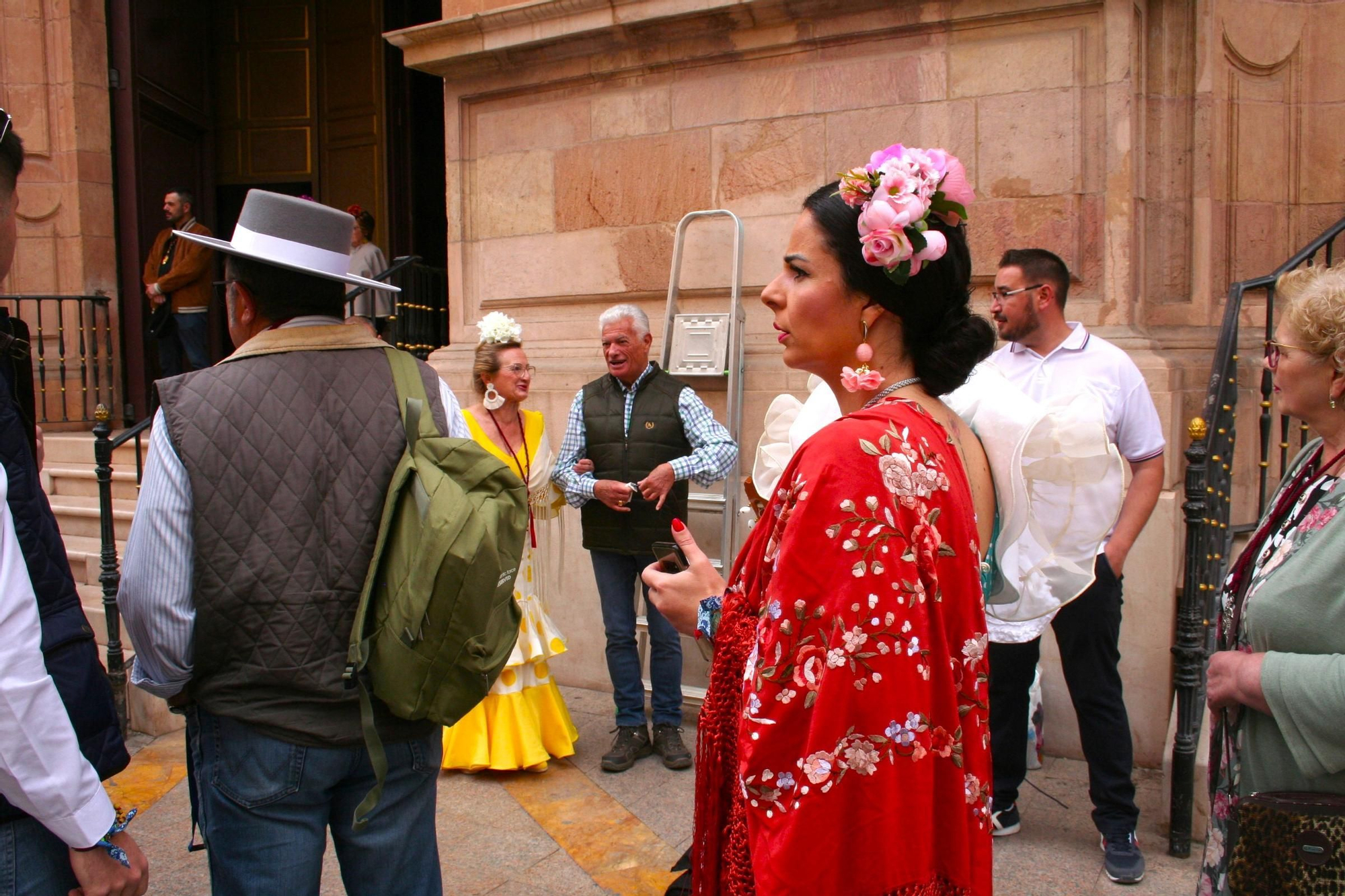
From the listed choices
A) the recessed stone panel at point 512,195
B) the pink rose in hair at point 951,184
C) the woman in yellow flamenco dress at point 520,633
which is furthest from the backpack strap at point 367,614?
the recessed stone panel at point 512,195

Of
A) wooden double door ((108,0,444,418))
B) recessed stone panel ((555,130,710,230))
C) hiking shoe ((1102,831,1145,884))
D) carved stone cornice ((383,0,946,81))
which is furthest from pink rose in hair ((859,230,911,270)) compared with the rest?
wooden double door ((108,0,444,418))

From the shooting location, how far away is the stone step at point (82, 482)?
784 cm

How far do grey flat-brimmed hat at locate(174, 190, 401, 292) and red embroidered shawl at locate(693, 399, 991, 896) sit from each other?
3.99 feet

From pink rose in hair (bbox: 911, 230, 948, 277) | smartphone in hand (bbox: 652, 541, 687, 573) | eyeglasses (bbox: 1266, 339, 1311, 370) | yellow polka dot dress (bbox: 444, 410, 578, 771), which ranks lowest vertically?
yellow polka dot dress (bbox: 444, 410, 578, 771)

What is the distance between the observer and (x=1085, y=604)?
12.6ft

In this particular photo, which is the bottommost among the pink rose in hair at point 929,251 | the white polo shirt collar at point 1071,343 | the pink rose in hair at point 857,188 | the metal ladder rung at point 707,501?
the metal ladder rung at point 707,501

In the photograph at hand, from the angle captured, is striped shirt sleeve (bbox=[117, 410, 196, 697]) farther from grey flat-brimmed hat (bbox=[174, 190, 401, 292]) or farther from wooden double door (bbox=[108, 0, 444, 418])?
wooden double door (bbox=[108, 0, 444, 418])

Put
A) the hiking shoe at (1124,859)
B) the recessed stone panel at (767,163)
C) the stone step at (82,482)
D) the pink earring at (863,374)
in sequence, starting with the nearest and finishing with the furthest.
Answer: the pink earring at (863,374) < the hiking shoe at (1124,859) < the recessed stone panel at (767,163) < the stone step at (82,482)

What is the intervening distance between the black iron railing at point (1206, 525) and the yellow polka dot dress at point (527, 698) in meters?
2.69

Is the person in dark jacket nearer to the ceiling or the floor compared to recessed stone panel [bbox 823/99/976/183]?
nearer to the floor

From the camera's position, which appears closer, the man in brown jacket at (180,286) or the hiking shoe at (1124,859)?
the hiking shoe at (1124,859)

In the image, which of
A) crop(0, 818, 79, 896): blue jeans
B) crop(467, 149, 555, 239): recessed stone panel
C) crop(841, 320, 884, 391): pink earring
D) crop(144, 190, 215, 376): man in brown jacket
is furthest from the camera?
crop(144, 190, 215, 376): man in brown jacket

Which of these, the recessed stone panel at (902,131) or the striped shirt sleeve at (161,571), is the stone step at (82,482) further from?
the striped shirt sleeve at (161,571)

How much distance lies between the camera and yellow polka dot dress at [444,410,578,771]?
16.0 feet
